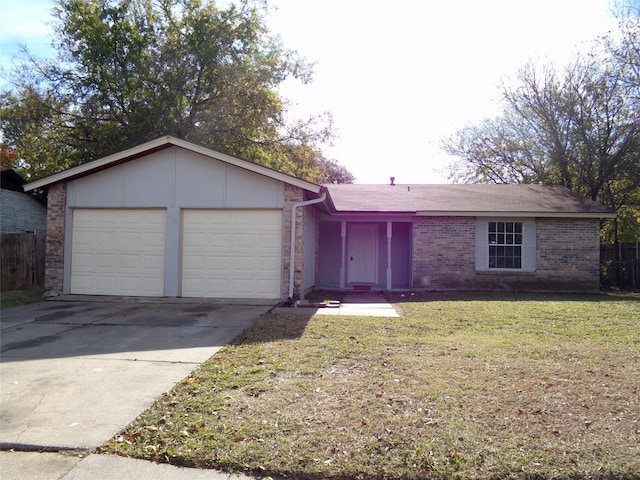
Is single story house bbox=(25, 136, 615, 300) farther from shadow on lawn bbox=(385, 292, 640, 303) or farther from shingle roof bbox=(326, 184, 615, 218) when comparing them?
shadow on lawn bbox=(385, 292, 640, 303)

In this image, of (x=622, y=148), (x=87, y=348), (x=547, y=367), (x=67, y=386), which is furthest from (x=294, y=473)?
(x=622, y=148)

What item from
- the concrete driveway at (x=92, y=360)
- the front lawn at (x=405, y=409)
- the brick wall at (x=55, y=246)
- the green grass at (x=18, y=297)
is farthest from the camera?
the brick wall at (x=55, y=246)

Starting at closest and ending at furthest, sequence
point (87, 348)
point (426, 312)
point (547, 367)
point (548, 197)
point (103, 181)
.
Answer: point (547, 367), point (87, 348), point (426, 312), point (103, 181), point (548, 197)

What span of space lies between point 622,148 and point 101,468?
22.9 meters

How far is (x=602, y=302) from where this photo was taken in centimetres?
1239

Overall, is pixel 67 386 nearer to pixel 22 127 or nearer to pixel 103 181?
pixel 103 181

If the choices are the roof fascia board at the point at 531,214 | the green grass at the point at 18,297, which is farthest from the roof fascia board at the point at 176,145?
the roof fascia board at the point at 531,214

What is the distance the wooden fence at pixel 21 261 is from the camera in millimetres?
13992

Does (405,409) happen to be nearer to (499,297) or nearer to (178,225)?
Result: (178,225)

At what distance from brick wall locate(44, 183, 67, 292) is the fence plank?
107 inches

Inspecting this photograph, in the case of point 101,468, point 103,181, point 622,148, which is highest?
point 622,148

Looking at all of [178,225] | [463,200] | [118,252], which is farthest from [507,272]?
[118,252]

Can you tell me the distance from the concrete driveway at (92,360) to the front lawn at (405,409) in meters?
0.35

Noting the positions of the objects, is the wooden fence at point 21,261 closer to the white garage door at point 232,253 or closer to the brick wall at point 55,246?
the brick wall at point 55,246
